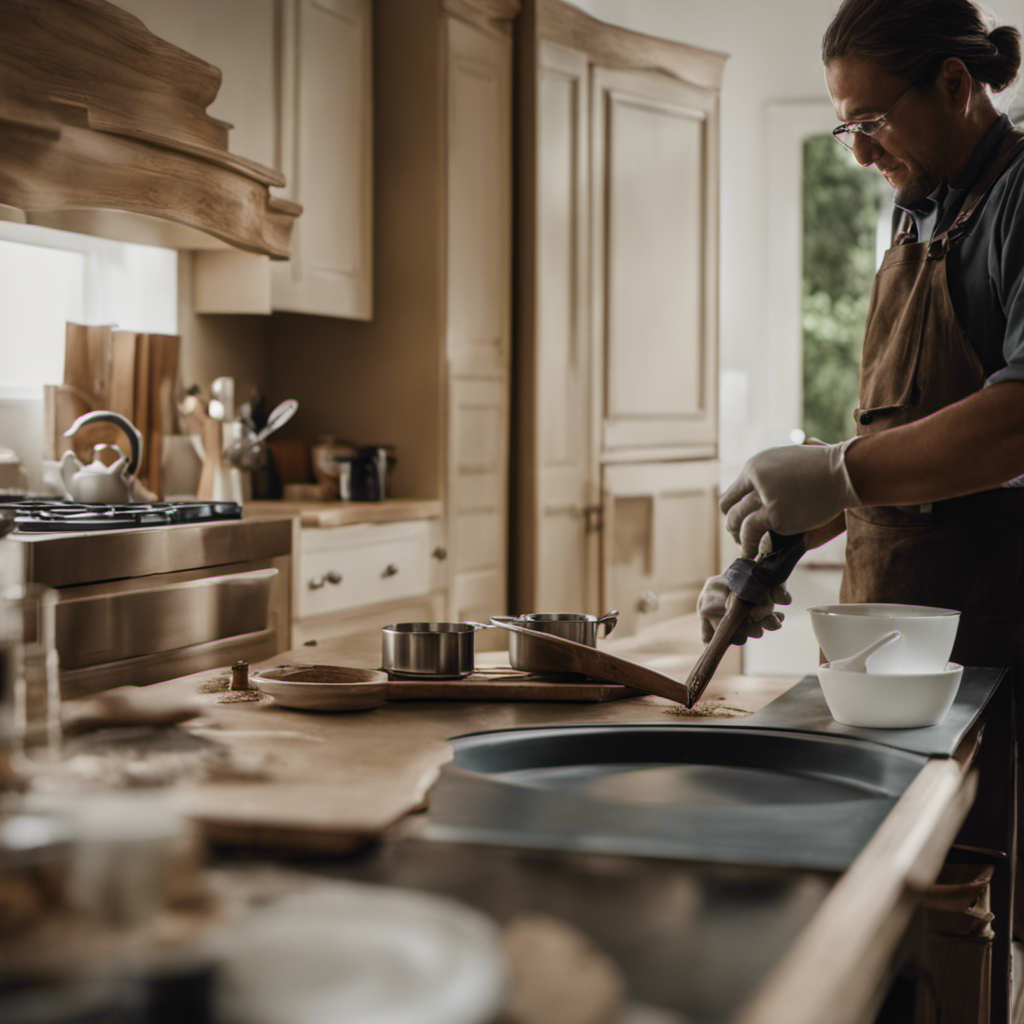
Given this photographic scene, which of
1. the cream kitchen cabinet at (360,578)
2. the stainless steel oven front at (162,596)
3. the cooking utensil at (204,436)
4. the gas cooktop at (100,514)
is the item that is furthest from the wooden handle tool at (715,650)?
the cooking utensil at (204,436)

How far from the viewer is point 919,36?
5.41 ft

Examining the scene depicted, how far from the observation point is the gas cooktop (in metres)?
2.42

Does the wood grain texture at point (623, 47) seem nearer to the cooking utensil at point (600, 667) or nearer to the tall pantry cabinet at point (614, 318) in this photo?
the tall pantry cabinet at point (614, 318)

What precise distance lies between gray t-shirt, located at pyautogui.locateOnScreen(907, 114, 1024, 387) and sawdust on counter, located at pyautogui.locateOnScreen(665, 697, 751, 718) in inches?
23.7

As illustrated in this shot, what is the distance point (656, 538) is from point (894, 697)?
317cm

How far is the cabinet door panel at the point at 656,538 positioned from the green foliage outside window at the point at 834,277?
313cm

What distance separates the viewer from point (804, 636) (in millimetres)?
4898

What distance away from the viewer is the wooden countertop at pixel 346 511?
10.2 feet

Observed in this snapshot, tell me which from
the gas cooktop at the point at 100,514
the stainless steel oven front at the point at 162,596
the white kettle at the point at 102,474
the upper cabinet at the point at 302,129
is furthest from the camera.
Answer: the upper cabinet at the point at 302,129

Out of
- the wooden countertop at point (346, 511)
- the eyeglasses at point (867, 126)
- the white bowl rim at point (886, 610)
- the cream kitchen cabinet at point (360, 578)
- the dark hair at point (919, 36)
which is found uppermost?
the dark hair at point (919, 36)

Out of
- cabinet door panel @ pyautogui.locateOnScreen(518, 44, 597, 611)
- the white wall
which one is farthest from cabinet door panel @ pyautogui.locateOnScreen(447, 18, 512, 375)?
the white wall

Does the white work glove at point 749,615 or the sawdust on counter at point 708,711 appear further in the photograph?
the white work glove at point 749,615

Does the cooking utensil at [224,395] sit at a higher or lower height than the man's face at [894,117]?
lower

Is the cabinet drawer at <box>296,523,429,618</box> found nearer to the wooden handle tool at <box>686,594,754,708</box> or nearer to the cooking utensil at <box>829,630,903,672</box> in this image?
the wooden handle tool at <box>686,594,754,708</box>
